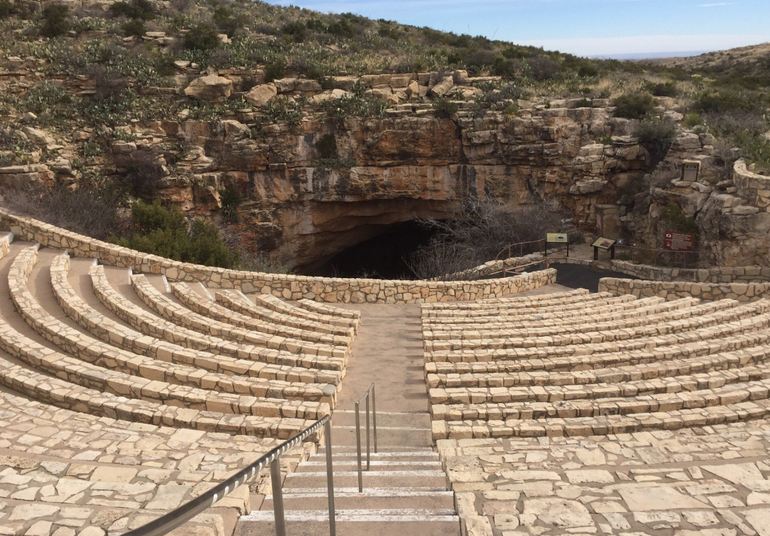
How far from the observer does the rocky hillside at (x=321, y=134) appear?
71.8 ft

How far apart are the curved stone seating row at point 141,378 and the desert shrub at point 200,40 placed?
20.8 meters

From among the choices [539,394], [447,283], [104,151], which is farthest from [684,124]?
[104,151]

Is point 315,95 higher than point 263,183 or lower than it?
higher

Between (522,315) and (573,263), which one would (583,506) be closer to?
(522,315)

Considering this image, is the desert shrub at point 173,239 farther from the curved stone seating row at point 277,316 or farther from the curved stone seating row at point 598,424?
the curved stone seating row at point 598,424

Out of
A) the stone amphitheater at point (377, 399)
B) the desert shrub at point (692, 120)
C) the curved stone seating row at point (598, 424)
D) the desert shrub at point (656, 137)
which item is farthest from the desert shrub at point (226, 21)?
the curved stone seating row at point (598, 424)

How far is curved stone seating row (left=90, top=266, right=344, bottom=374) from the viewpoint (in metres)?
9.40

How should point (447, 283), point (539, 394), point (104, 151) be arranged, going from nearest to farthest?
1. point (539, 394)
2. point (447, 283)
3. point (104, 151)

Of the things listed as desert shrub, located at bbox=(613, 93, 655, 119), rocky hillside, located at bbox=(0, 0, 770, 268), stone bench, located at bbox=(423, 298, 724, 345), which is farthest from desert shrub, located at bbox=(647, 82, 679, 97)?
stone bench, located at bbox=(423, 298, 724, 345)

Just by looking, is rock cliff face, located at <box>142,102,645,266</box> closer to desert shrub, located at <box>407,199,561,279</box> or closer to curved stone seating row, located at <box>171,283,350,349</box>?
desert shrub, located at <box>407,199,561,279</box>

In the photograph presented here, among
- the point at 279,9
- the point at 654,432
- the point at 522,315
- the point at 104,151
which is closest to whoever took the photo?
the point at 654,432

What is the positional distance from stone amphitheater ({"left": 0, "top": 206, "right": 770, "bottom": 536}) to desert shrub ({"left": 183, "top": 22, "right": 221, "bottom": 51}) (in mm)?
15994

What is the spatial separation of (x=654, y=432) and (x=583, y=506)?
9.25 feet

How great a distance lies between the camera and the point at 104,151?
22.8 m
